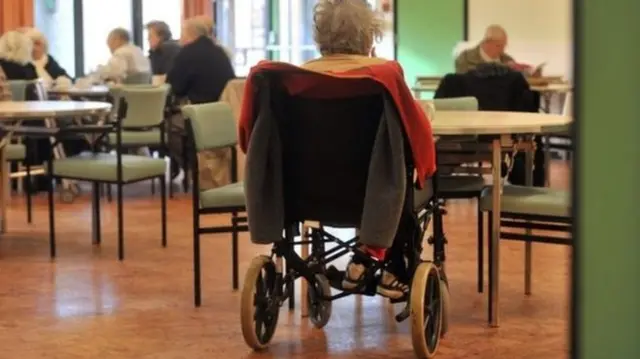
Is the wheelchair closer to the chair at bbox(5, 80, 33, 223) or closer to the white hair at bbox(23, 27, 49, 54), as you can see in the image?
the chair at bbox(5, 80, 33, 223)

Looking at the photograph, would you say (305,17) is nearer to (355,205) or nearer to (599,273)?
(355,205)

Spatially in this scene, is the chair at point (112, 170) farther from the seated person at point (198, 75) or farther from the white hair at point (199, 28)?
the white hair at point (199, 28)

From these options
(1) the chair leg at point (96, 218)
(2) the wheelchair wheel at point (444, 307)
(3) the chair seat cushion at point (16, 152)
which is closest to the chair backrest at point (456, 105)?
(2) the wheelchair wheel at point (444, 307)

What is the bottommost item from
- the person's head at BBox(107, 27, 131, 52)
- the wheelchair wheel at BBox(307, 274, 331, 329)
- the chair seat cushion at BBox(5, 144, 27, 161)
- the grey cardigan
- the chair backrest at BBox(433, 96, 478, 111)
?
the wheelchair wheel at BBox(307, 274, 331, 329)

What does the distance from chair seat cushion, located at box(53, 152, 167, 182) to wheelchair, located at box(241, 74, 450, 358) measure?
5.57 ft

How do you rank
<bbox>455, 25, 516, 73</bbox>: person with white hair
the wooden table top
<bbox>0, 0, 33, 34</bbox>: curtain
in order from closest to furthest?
the wooden table top < <bbox>455, 25, 516, 73</bbox>: person with white hair < <bbox>0, 0, 33, 34</bbox>: curtain

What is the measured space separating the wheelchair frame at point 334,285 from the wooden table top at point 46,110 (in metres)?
1.76

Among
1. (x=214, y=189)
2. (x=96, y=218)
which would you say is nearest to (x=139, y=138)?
(x=96, y=218)

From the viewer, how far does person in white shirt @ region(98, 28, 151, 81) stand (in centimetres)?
821

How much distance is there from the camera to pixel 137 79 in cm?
821

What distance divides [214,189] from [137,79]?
14.4 feet

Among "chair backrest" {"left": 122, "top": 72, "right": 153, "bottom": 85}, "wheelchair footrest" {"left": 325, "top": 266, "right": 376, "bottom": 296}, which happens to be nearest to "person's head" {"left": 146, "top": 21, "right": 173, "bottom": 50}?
"chair backrest" {"left": 122, "top": 72, "right": 153, "bottom": 85}

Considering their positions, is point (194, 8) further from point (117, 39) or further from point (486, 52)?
point (486, 52)

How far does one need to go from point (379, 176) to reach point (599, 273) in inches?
80.2
